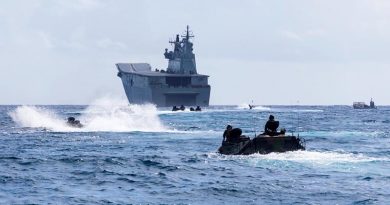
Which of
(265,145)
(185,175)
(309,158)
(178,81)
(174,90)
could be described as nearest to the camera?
(185,175)

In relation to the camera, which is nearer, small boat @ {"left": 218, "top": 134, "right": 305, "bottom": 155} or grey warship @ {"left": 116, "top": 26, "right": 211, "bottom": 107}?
small boat @ {"left": 218, "top": 134, "right": 305, "bottom": 155}

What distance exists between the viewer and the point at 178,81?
18325cm

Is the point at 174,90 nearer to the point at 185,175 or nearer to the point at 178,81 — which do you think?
the point at 178,81

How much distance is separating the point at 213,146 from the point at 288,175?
17521 millimetres

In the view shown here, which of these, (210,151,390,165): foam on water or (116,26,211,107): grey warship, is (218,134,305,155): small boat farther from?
(116,26,211,107): grey warship

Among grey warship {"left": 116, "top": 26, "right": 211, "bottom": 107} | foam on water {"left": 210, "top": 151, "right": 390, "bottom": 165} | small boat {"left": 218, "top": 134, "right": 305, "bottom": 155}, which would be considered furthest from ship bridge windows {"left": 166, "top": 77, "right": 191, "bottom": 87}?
small boat {"left": 218, "top": 134, "right": 305, "bottom": 155}

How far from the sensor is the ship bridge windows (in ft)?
600

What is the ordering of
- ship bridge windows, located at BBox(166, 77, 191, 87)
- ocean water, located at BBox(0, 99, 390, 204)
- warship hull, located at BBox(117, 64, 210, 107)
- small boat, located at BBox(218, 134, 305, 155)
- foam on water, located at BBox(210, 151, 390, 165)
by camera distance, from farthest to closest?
ship bridge windows, located at BBox(166, 77, 191, 87)
warship hull, located at BBox(117, 64, 210, 107)
small boat, located at BBox(218, 134, 305, 155)
foam on water, located at BBox(210, 151, 390, 165)
ocean water, located at BBox(0, 99, 390, 204)

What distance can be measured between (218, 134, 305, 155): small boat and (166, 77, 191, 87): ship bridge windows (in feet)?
469

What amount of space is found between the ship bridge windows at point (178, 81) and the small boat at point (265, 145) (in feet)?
469

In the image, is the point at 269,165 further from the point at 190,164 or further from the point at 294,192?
the point at 294,192

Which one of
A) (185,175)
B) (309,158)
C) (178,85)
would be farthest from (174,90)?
(185,175)

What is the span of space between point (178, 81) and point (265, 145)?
14445 cm

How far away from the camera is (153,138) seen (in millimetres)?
59375
